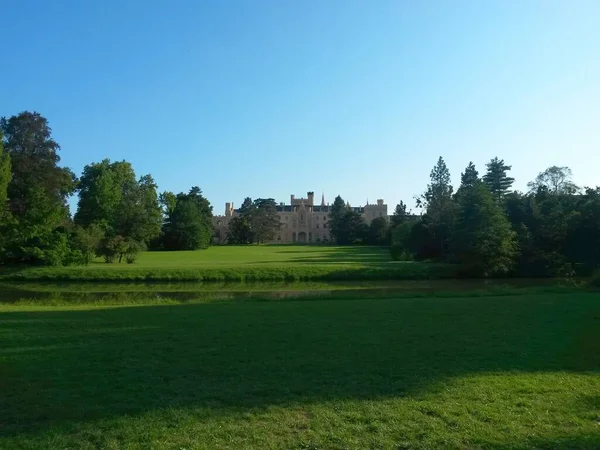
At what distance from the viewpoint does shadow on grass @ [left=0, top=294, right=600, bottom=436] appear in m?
6.34

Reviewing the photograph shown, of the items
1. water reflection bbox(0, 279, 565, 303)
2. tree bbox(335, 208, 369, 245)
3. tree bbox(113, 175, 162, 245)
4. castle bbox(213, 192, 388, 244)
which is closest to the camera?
water reflection bbox(0, 279, 565, 303)

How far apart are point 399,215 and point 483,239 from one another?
5231 cm

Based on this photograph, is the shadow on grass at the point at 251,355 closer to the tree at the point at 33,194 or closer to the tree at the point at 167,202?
the tree at the point at 33,194

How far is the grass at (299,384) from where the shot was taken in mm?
5098

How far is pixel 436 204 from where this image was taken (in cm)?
6297

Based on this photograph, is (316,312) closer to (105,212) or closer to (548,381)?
(548,381)

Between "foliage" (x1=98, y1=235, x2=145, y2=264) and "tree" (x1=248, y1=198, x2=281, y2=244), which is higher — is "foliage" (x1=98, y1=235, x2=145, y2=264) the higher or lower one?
the lower one

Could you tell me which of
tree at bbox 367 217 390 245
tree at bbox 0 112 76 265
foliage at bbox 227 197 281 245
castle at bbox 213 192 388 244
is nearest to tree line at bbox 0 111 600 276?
tree at bbox 0 112 76 265

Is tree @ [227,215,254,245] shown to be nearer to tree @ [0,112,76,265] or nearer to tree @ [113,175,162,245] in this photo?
tree @ [113,175,162,245]

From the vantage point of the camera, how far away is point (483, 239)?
1577 inches

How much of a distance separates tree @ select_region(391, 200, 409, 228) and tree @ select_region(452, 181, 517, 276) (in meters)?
43.2

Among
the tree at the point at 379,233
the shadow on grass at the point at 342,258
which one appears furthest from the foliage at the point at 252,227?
the shadow on grass at the point at 342,258

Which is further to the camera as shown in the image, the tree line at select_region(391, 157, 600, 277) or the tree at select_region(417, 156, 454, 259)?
the tree at select_region(417, 156, 454, 259)

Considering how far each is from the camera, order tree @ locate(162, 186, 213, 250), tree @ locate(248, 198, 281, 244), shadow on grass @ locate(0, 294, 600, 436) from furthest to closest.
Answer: tree @ locate(248, 198, 281, 244) → tree @ locate(162, 186, 213, 250) → shadow on grass @ locate(0, 294, 600, 436)
